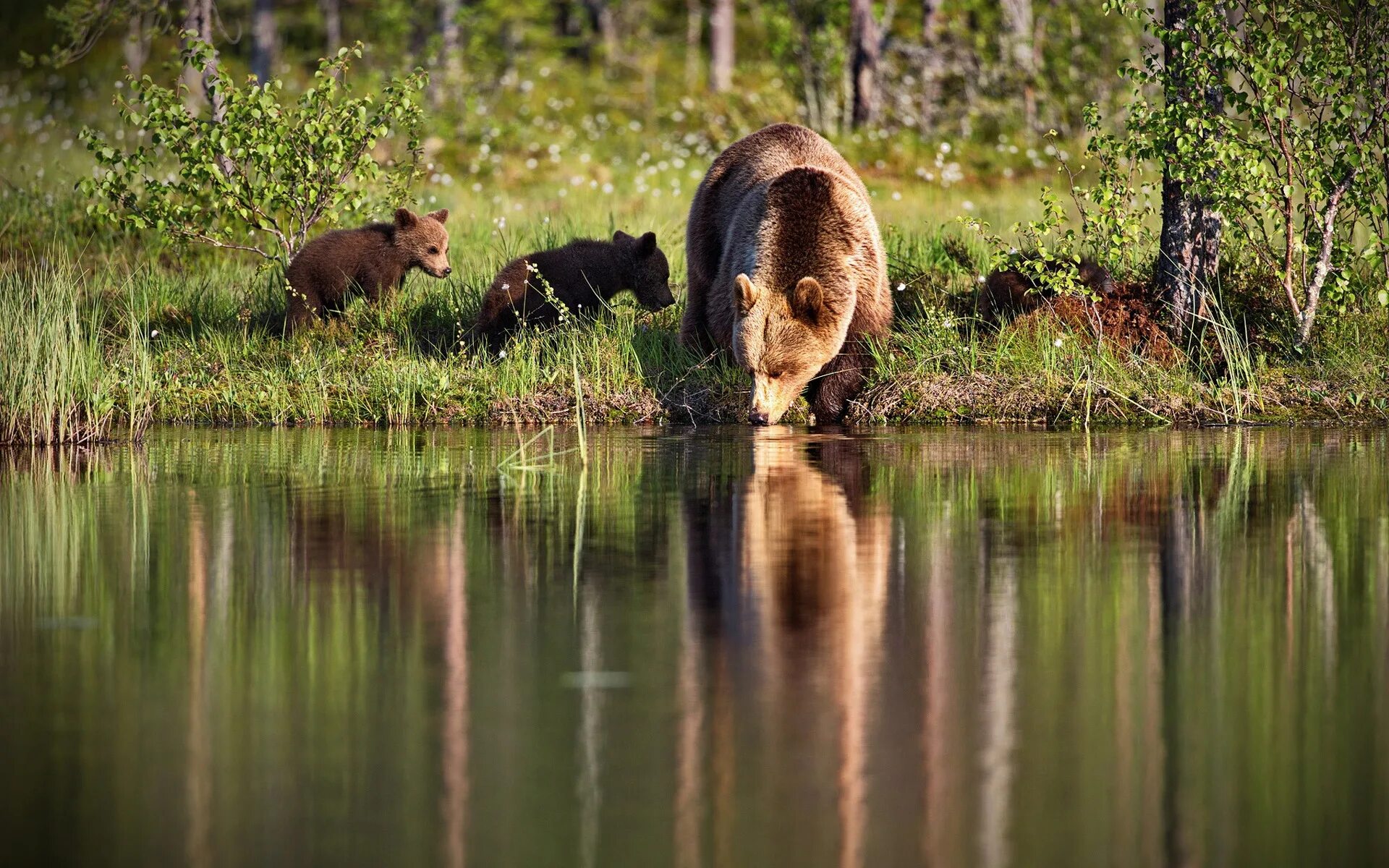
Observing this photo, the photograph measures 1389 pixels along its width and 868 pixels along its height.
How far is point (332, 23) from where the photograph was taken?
45.1 m

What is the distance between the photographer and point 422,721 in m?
4.70

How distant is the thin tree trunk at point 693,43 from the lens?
40844 millimetres

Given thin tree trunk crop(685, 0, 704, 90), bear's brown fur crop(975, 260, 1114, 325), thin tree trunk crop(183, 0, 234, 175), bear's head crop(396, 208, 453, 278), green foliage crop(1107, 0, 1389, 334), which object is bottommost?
bear's brown fur crop(975, 260, 1114, 325)

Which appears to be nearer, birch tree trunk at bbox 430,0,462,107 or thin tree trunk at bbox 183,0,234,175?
thin tree trunk at bbox 183,0,234,175

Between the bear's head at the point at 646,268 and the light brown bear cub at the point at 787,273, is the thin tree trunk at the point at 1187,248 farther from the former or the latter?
the bear's head at the point at 646,268

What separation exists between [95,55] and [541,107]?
1893 cm

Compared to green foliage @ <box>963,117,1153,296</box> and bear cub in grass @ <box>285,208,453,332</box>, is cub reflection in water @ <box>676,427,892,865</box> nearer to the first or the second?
green foliage @ <box>963,117,1153,296</box>

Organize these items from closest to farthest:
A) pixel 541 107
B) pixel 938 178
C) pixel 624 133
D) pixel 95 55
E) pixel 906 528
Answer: pixel 906 528 < pixel 938 178 < pixel 624 133 < pixel 541 107 < pixel 95 55

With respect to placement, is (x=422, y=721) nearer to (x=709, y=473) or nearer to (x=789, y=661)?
(x=789, y=661)

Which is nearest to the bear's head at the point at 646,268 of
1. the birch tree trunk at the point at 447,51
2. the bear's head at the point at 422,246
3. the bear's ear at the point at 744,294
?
the bear's head at the point at 422,246

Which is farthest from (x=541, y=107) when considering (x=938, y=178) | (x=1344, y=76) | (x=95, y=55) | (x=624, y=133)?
(x=1344, y=76)

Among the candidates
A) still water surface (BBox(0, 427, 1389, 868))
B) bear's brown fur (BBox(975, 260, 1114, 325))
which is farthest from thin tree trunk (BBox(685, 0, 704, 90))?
still water surface (BBox(0, 427, 1389, 868))

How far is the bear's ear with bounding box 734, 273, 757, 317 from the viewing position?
10.1m

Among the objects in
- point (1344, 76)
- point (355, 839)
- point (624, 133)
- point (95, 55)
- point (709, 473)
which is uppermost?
point (95, 55)
